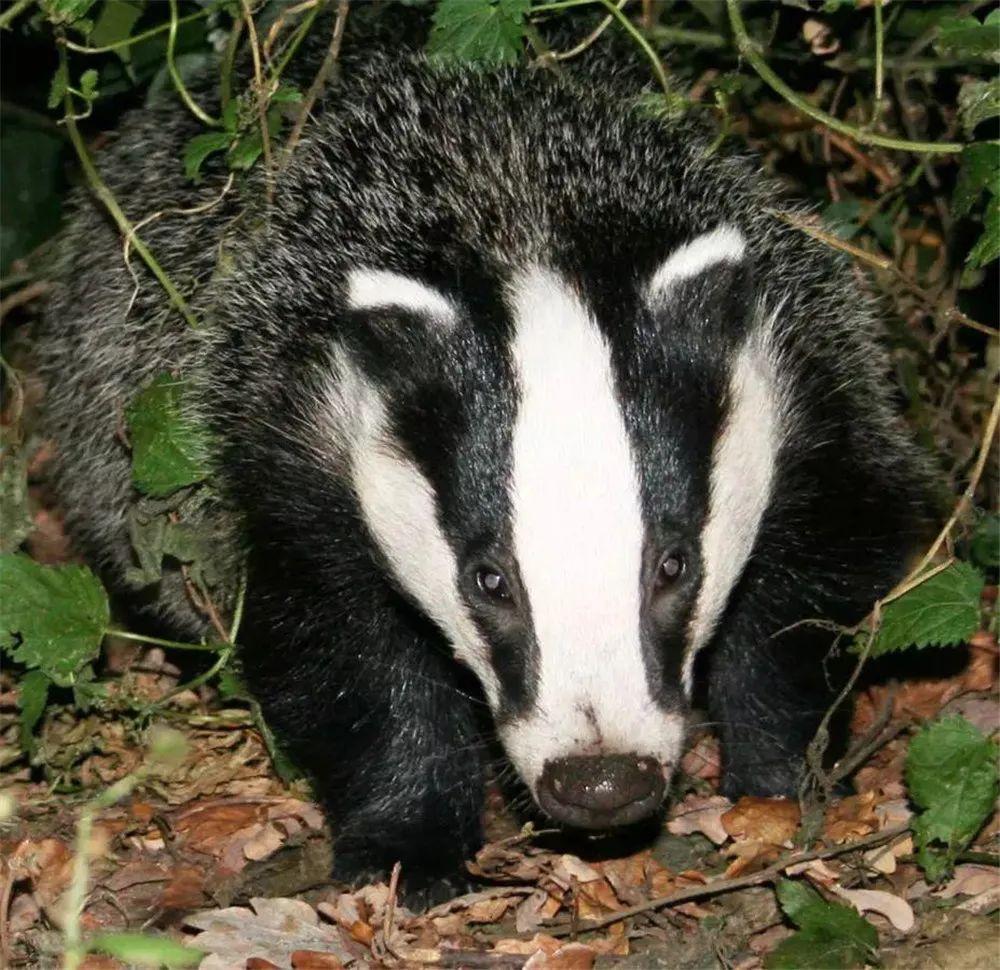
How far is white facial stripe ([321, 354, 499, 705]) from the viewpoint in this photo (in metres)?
3.64

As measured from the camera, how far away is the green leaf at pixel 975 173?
410cm

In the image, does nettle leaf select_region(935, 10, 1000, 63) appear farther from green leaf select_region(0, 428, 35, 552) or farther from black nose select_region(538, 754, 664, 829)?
green leaf select_region(0, 428, 35, 552)

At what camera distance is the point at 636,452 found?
3416mm

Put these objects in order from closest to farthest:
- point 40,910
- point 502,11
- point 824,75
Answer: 1. point 40,910
2. point 502,11
3. point 824,75

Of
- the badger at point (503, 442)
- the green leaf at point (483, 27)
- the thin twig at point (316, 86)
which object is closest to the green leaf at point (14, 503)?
the badger at point (503, 442)

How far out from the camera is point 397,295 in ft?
12.0

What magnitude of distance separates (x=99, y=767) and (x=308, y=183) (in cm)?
171

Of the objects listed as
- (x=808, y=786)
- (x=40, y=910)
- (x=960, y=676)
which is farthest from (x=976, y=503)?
(x=40, y=910)

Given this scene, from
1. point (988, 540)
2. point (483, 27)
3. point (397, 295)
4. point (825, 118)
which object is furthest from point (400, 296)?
point (988, 540)

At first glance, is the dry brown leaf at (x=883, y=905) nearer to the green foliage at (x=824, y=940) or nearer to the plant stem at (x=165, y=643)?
the green foliage at (x=824, y=940)

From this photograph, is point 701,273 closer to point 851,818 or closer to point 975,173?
point 975,173

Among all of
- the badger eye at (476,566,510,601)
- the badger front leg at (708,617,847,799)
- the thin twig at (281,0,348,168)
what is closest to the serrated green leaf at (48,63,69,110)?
the thin twig at (281,0,348,168)

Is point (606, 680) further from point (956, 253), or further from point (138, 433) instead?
point (956, 253)

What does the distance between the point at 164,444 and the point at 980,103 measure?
7.23 ft
